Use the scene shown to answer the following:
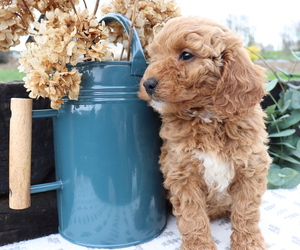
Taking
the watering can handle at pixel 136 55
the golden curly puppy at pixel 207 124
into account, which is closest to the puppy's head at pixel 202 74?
the golden curly puppy at pixel 207 124

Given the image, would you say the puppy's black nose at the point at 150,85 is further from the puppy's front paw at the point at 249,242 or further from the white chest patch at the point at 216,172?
the puppy's front paw at the point at 249,242

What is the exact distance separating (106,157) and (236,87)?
52 cm

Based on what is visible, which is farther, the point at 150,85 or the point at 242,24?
the point at 242,24

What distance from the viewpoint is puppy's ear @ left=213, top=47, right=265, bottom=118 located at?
91 centimetres

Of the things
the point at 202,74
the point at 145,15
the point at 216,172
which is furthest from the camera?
the point at 145,15

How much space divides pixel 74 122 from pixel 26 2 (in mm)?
464

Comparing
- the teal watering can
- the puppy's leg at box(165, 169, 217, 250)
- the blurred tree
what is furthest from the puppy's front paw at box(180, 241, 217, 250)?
the blurred tree

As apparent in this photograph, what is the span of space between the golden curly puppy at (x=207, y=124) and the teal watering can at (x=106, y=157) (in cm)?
9

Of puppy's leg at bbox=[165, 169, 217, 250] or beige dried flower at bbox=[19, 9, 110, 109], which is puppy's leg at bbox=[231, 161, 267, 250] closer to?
puppy's leg at bbox=[165, 169, 217, 250]

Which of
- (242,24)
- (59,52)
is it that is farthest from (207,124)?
(242,24)

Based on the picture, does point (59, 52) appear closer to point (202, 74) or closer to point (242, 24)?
point (202, 74)

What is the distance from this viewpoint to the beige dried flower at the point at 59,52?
3.04 feet

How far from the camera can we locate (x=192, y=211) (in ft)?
3.48

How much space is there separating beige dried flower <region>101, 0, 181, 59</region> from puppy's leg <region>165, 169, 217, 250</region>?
57 cm
